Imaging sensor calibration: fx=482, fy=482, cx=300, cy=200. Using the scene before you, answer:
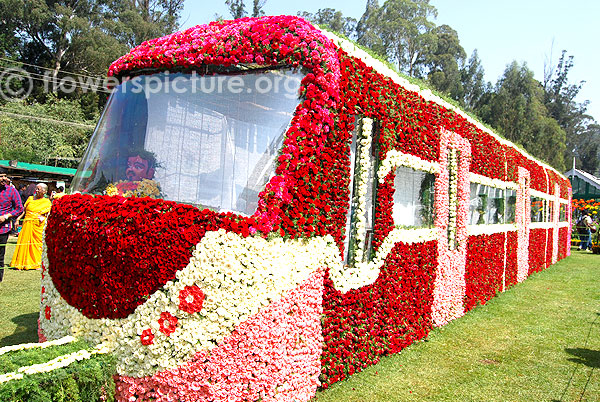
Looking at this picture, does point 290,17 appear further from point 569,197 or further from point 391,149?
point 569,197

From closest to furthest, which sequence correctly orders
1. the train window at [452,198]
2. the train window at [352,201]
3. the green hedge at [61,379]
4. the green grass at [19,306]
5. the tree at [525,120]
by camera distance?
the green hedge at [61,379]
the train window at [352,201]
the green grass at [19,306]
the train window at [452,198]
the tree at [525,120]

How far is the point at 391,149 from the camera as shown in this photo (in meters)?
6.04

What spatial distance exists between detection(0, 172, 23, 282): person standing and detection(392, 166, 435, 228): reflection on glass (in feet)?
27.1

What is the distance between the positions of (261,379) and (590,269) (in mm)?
16812

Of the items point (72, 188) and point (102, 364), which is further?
point (72, 188)

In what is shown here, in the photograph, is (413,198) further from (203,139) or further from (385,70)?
(203,139)

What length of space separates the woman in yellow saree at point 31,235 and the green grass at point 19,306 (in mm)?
330

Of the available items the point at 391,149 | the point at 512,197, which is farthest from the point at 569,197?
the point at 391,149

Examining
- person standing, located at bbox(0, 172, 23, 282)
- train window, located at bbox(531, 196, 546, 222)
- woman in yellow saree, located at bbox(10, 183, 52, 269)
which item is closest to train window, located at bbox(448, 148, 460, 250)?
train window, located at bbox(531, 196, 546, 222)

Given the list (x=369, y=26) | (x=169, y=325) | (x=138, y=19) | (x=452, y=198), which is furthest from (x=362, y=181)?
(x=369, y=26)

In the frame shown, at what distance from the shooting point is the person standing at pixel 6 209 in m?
10.1

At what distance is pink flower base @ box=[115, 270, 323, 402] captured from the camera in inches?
156

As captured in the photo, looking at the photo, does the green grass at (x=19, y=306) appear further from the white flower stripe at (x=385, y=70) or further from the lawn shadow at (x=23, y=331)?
the white flower stripe at (x=385, y=70)

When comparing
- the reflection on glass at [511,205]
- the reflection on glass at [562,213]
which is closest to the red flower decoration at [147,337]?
the reflection on glass at [511,205]
